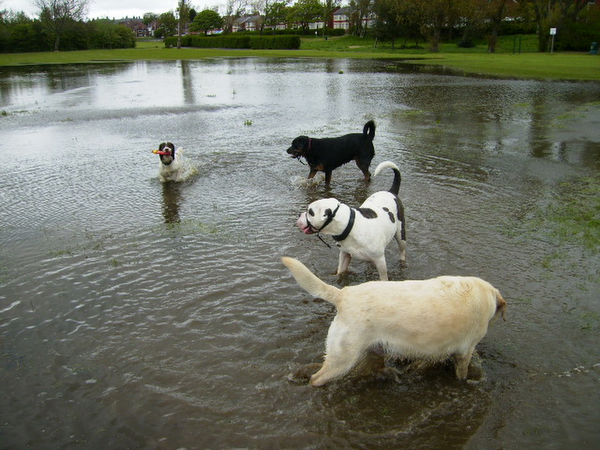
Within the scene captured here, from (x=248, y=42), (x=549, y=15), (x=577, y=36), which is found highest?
(x=248, y=42)

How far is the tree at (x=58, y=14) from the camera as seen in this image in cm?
7081

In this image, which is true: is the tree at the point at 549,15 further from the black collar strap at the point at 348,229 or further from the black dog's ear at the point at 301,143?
the black collar strap at the point at 348,229

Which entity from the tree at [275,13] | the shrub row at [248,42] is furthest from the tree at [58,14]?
the tree at [275,13]

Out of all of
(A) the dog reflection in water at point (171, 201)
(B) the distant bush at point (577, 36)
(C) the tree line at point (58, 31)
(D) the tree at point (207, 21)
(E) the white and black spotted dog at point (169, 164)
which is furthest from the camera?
(D) the tree at point (207, 21)

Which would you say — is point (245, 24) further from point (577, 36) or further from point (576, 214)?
point (576, 214)

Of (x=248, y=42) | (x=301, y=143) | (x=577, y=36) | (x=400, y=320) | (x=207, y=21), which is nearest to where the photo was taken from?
(x=400, y=320)

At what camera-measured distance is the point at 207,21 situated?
366 feet

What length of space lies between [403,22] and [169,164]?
5487 cm

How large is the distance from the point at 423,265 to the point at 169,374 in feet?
11.8

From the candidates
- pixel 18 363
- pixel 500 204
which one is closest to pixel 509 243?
pixel 500 204

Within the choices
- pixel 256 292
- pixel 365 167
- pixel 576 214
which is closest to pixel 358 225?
pixel 256 292

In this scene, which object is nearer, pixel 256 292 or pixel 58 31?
pixel 256 292

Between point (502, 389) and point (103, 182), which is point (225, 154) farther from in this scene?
point (502, 389)

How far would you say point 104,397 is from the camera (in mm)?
4020
